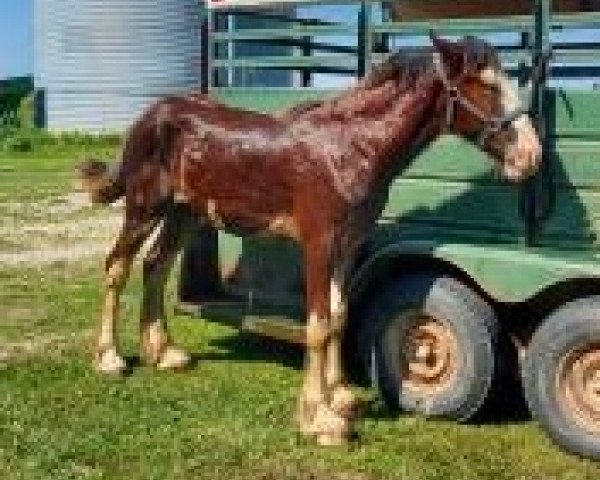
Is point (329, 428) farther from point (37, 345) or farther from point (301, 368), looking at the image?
point (37, 345)

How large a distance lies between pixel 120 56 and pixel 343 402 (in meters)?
→ 36.9

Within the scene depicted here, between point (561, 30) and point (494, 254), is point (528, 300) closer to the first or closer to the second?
point (494, 254)

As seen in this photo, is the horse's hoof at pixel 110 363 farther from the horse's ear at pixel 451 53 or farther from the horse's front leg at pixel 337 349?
the horse's ear at pixel 451 53

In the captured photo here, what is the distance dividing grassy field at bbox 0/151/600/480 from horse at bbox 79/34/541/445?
1.13 feet

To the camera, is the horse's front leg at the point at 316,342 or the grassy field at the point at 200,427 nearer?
the grassy field at the point at 200,427

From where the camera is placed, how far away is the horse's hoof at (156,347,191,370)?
31.3 ft

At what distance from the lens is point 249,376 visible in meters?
9.41

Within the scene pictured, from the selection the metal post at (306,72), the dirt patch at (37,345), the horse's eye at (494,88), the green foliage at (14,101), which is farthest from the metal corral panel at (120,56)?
the horse's eye at (494,88)

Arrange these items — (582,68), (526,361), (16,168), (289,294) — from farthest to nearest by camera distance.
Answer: (16,168), (289,294), (582,68), (526,361)

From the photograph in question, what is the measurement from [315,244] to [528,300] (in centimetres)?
116

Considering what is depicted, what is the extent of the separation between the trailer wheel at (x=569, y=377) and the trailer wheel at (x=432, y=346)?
372 millimetres

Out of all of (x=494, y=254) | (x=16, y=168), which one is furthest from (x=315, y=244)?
(x=16, y=168)

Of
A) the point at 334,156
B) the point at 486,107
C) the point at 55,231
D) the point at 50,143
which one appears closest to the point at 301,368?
the point at 334,156

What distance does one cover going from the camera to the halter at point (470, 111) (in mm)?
7738
